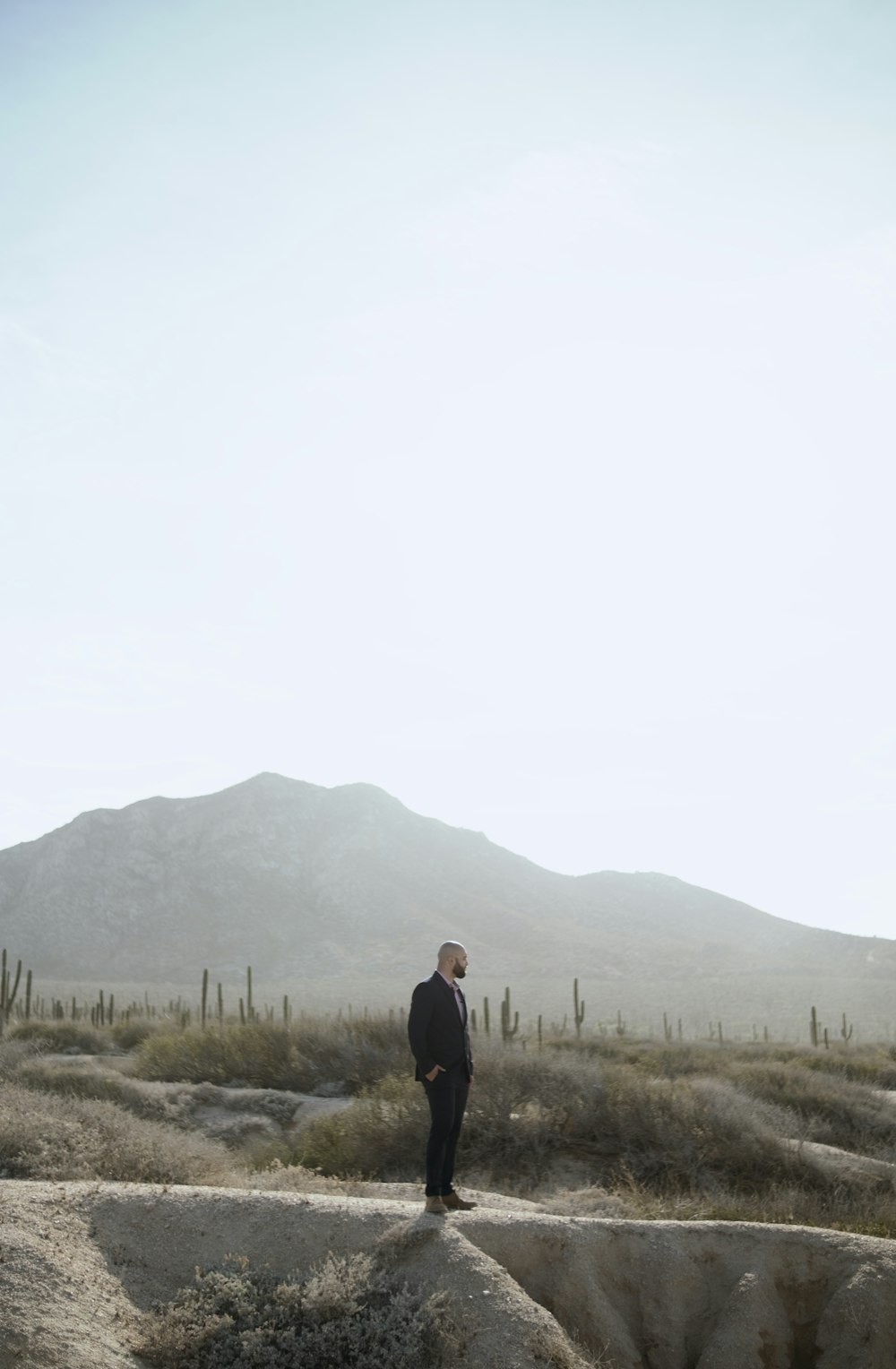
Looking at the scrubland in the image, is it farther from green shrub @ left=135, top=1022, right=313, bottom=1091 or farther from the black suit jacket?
the black suit jacket

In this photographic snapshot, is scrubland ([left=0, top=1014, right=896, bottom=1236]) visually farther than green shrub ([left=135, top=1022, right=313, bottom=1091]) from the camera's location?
No

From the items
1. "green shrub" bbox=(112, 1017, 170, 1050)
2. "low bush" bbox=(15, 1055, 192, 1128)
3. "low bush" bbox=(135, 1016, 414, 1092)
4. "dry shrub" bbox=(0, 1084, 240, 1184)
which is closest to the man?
"dry shrub" bbox=(0, 1084, 240, 1184)

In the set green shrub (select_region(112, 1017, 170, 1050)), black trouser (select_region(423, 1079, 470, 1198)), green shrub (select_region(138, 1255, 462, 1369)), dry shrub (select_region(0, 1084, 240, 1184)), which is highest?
black trouser (select_region(423, 1079, 470, 1198))

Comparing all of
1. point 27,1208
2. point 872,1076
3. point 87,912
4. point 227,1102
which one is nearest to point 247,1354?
point 27,1208

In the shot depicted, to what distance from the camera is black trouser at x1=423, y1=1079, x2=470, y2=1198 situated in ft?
26.7

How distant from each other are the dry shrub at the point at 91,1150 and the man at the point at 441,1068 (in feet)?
9.14

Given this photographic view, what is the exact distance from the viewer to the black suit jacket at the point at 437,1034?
8211 mm

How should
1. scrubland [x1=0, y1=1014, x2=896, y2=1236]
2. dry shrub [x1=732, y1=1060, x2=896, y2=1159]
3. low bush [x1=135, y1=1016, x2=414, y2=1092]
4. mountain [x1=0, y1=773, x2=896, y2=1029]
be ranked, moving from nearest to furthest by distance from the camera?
scrubland [x1=0, y1=1014, x2=896, y2=1236] → dry shrub [x1=732, y1=1060, x2=896, y2=1159] → low bush [x1=135, y1=1016, x2=414, y2=1092] → mountain [x1=0, y1=773, x2=896, y2=1029]

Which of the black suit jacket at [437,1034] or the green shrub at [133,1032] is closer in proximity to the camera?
the black suit jacket at [437,1034]

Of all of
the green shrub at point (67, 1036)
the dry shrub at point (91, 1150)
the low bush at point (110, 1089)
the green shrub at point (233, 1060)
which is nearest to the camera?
the dry shrub at point (91, 1150)

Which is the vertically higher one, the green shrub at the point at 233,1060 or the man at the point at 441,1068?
the man at the point at 441,1068

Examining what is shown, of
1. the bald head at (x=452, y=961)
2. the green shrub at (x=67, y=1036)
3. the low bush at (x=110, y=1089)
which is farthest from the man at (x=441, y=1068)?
the green shrub at (x=67, y=1036)

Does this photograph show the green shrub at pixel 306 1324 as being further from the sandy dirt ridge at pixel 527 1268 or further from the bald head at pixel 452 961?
the bald head at pixel 452 961

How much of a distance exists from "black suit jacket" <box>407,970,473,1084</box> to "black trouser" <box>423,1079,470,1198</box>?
0.08 meters
